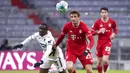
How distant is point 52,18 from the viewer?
27.0 meters

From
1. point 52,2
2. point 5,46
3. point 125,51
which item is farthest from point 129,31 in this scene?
point 5,46

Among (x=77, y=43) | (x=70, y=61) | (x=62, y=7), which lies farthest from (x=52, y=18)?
(x=70, y=61)

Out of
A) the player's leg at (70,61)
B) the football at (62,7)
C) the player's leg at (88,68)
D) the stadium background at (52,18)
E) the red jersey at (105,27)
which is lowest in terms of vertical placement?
the stadium background at (52,18)

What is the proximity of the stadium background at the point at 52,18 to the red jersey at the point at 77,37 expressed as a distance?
11496mm

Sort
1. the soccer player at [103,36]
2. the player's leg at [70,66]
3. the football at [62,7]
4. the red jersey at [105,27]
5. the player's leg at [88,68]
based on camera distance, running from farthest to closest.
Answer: the red jersey at [105,27]
the soccer player at [103,36]
the football at [62,7]
the player's leg at [88,68]
the player's leg at [70,66]

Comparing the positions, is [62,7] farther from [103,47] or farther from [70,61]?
[70,61]

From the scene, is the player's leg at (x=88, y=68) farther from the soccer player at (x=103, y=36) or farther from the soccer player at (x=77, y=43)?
the soccer player at (x=103, y=36)

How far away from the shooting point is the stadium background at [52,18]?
24.8 meters

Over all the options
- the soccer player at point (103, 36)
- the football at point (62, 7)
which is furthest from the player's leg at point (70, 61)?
the soccer player at point (103, 36)

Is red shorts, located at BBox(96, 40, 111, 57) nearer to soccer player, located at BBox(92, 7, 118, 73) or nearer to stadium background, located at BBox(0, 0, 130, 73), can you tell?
soccer player, located at BBox(92, 7, 118, 73)

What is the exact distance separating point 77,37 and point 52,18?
14.6 metres

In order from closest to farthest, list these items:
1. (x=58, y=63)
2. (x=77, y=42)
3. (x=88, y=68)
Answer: (x=88, y=68) < (x=77, y=42) < (x=58, y=63)

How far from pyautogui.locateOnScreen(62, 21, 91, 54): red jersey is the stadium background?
11.5 metres

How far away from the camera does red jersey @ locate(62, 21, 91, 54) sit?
1238cm
